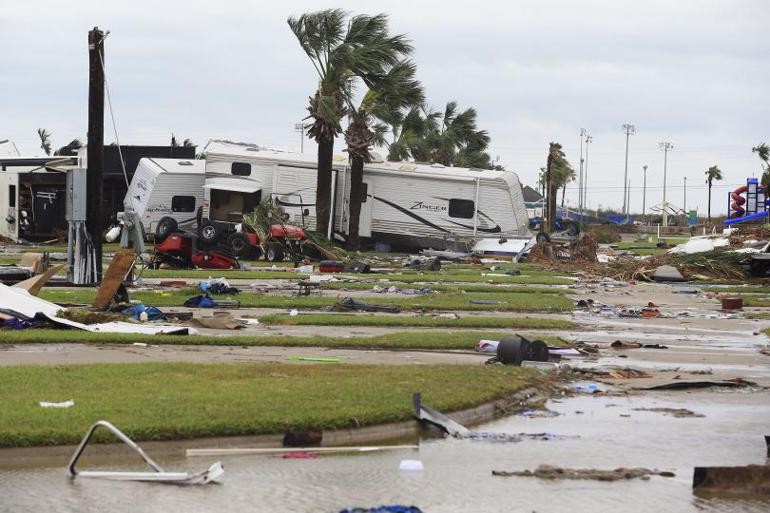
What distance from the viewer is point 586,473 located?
10773 millimetres

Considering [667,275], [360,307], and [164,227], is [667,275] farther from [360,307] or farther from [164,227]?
[164,227]

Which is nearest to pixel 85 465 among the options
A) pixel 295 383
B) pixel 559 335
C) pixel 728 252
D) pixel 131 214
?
pixel 295 383

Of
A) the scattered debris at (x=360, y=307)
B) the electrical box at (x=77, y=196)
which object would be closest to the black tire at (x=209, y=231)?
the electrical box at (x=77, y=196)

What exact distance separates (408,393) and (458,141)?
59368 mm

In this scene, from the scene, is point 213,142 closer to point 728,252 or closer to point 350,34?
point 350,34

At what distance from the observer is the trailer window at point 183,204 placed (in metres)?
50.2

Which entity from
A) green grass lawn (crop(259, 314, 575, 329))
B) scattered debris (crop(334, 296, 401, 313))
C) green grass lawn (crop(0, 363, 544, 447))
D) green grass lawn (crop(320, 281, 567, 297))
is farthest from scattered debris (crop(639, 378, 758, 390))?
green grass lawn (crop(320, 281, 567, 297))

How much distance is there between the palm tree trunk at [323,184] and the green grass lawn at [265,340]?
2873cm

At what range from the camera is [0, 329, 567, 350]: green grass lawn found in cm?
1839

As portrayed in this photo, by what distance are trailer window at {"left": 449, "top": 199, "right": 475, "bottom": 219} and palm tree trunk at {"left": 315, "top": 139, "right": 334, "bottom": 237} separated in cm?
531

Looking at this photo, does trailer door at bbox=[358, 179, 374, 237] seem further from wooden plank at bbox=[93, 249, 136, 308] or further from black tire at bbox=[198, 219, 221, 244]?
wooden plank at bbox=[93, 249, 136, 308]

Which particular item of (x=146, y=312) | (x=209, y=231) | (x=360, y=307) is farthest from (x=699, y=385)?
(x=209, y=231)

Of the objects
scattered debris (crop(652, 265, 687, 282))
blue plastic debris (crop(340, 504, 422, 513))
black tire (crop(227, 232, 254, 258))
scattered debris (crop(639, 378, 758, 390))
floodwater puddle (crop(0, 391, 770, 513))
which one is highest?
black tire (crop(227, 232, 254, 258))

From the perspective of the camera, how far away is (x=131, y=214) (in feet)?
92.9
